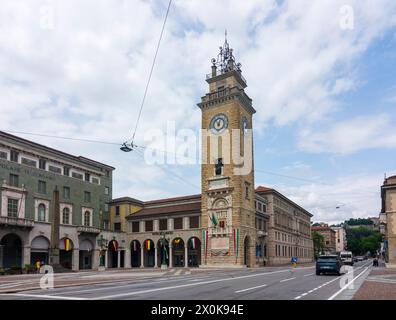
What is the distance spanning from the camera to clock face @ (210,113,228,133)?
61.9 m

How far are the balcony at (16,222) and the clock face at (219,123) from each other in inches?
1123

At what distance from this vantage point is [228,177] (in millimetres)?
59344

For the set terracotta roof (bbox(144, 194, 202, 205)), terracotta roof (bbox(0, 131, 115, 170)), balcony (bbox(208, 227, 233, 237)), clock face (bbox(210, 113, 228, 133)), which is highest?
clock face (bbox(210, 113, 228, 133))

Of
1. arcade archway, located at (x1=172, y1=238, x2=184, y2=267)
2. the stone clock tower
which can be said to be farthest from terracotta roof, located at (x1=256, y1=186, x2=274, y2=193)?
arcade archway, located at (x1=172, y1=238, x2=184, y2=267)

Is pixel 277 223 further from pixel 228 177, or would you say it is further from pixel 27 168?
pixel 27 168

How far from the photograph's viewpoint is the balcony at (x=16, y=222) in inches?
1855

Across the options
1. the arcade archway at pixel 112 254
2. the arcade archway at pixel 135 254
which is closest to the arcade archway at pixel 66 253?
the arcade archway at pixel 112 254

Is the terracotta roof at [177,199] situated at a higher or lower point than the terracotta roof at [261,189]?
lower

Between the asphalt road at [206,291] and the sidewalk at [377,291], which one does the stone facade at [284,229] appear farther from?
the asphalt road at [206,291]

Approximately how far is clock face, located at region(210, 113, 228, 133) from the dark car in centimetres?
3276

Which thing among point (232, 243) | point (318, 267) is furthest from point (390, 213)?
point (318, 267)

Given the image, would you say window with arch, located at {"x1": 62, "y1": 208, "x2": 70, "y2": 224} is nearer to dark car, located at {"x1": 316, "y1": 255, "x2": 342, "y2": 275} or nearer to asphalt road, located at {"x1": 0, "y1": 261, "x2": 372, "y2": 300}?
asphalt road, located at {"x1": 0, "y1": 261, "x2": 372, "y2": 300}

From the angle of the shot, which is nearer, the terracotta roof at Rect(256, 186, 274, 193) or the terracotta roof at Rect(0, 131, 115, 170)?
the terracotta roof at Rect(0, 131, 115, 170)

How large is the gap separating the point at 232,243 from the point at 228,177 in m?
9.22
